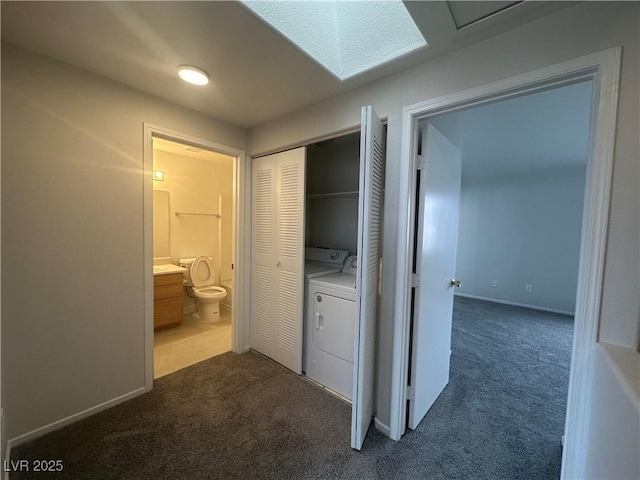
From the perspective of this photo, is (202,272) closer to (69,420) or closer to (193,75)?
(69,420)

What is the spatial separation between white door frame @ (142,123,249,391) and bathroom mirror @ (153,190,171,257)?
1.67 m

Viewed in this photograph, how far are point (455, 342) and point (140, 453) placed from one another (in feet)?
10.4

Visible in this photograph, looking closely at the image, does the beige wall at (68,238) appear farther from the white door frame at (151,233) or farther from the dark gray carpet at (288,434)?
the dark gray carpet at (288,434)

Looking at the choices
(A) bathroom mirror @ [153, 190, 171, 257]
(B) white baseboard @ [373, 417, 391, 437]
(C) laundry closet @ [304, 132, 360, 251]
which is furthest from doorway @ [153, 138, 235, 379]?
(B) white baseboard @ [373, 417, 391, 437]

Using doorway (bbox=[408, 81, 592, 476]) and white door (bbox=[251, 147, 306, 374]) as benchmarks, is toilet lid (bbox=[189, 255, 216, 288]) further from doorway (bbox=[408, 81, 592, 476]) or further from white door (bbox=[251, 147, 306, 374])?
doorway (bbox=[408, 81, 592, 476])

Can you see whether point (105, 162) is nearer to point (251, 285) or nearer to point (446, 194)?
point (251, 285)

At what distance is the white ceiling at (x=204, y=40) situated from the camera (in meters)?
1.14

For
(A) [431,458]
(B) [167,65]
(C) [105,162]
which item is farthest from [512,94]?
(C) [105,162]

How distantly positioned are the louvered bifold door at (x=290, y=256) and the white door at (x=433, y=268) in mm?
997

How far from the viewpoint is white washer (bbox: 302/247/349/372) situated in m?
2.34

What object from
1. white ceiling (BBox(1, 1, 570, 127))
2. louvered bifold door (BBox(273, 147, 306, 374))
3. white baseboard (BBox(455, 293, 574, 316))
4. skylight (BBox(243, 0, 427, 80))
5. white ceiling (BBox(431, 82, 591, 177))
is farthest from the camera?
white baseboard (BBox(455, 293, 574, 316))

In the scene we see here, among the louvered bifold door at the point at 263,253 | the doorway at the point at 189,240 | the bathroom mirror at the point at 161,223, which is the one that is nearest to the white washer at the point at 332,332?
the louvered bifold door at the point at 263,253

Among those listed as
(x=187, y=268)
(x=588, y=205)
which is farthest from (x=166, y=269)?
(x=588, y=205)

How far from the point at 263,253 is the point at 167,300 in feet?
5.24
